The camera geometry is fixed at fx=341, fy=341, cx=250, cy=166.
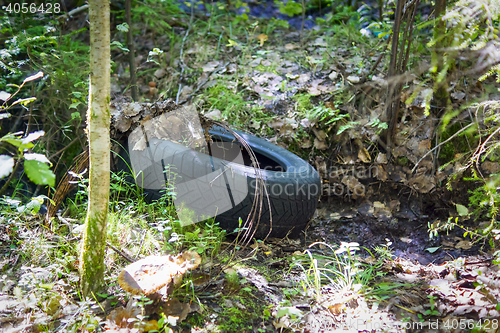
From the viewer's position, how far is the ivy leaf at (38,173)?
1212mm

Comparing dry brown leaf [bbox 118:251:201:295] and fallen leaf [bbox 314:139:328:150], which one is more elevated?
dry brown leaf [bbox 118:251:201:295]

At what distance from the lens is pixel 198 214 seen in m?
2.38

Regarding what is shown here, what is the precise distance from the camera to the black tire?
7.75ft

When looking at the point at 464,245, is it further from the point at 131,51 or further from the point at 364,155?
the point at 131,51

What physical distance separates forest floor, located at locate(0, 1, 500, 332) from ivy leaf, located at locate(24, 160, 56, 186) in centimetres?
70

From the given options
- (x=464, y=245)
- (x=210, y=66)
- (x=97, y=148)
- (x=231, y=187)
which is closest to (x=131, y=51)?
(x=210, y=66)

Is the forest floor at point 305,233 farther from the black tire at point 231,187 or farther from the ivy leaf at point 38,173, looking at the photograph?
the ivy leaf at point 38,173

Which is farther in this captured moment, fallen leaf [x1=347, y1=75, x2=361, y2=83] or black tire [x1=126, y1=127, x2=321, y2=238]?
fallen leaf [x1=347, y1=75, x2=361, y2=83]

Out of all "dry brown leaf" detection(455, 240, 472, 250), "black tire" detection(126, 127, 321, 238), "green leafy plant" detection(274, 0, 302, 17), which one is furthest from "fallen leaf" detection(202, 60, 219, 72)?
"dry brown leaf" detection(455, 240, 472, 250)

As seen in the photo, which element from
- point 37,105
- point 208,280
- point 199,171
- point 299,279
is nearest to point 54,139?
point 37,105

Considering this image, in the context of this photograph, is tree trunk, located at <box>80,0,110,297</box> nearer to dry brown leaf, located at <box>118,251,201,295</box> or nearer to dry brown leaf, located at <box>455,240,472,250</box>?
dry brown leaf, located at <box>118,251,201,295</box>

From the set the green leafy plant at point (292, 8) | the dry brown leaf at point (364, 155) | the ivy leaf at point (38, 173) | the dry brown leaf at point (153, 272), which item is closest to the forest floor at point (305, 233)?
the dry brown leaf at point (364, 155)

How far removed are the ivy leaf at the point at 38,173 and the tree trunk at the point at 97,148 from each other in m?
0.35

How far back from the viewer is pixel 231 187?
93.6 inches
